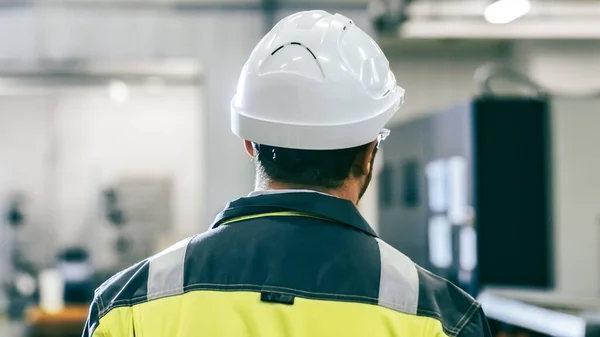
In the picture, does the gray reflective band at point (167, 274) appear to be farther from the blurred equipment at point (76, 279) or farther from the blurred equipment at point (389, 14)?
the blurred equipment at point (76, 279)

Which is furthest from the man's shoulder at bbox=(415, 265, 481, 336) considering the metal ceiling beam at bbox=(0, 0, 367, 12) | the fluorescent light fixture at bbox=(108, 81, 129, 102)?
the fluorescent light fixture at bbox=(108, 81, 129, 102)

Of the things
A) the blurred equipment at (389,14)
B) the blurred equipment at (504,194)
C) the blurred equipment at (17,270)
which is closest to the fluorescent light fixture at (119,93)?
the blurred equipment at (17,270)

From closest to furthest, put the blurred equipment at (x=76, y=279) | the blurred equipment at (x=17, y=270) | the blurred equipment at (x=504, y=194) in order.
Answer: the blurred equipment at (x=504, y=194), the blurred equipment at (x=76, y=279), the blurred equipment at (x=17, y=270)

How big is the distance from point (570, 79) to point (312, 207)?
5767 mm

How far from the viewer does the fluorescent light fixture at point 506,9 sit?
14.1ft

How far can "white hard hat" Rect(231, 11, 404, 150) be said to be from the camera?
1.09 meters

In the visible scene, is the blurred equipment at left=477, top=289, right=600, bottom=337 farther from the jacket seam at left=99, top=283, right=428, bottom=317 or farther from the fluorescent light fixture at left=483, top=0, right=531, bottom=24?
the fluorescent light fixture at left=483, top=0, right=531, bottom=24

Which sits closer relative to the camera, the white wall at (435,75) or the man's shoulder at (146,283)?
the man's shoulder at (146,283)

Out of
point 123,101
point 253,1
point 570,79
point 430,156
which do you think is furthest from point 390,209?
point 123,101

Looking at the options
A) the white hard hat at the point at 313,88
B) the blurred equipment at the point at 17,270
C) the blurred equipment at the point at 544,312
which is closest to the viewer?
the white hard hat at the point at 313,88

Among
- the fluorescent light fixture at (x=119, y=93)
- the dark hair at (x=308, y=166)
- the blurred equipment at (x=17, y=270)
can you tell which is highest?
the fluorescent light fixture at (x=119, y=93)

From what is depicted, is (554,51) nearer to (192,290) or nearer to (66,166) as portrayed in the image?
(66,166)

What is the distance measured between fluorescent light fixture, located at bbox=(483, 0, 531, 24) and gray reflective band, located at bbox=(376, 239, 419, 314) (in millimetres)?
3593

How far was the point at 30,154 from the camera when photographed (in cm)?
693
